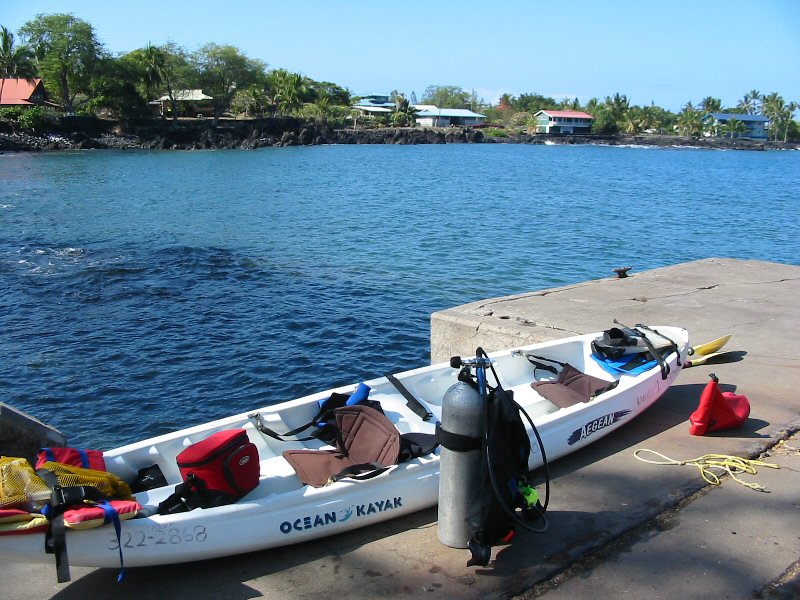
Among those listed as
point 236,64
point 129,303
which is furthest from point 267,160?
point 129,303

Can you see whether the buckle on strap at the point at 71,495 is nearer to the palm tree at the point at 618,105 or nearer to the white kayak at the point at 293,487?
the white kayak at the point at 293,487

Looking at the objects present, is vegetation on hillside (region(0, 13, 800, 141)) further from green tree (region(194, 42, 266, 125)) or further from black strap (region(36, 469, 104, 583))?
black strap (region(36, 469, 104, 583))

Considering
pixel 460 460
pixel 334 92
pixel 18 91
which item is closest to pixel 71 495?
pixel 460 460

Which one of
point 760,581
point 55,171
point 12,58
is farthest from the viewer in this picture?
point 12,58

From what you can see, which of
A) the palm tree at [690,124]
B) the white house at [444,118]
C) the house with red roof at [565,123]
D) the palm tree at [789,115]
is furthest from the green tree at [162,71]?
the palm tree at [789,115]

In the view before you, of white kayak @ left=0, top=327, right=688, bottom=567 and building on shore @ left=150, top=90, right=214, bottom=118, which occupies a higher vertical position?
building on shore @ left=150, top=90, right=214, bottom=118

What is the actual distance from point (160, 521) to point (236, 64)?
370 feet

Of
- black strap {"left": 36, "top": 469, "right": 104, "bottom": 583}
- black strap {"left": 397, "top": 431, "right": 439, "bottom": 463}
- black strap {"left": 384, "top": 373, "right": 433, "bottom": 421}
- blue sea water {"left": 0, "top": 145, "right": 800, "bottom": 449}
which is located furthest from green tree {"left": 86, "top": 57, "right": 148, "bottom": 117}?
black strap {"left": 36, "top": 469, "right": 104, "bottom": 583}

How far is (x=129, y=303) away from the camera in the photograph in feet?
54.4

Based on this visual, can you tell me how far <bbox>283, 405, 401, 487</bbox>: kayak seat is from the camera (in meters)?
5.29

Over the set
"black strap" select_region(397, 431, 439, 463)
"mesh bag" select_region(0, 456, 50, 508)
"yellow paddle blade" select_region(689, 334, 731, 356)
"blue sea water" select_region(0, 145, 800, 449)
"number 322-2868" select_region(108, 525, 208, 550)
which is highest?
"mesh bag" select_region(0, 456, 50, 508)

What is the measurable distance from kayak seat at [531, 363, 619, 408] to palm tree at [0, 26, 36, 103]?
325 ft

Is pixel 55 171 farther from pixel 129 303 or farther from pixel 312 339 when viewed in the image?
pixel 312 339

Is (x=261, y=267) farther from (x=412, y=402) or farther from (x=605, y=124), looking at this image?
(x=605, y=124)
